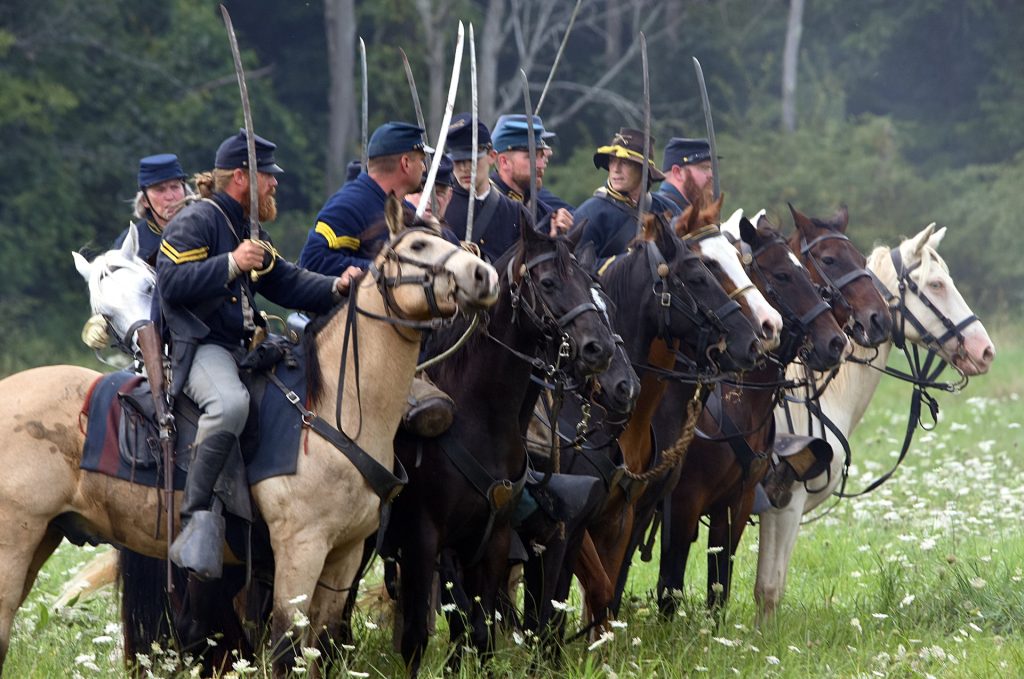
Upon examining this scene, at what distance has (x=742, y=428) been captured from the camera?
8875 millimetres

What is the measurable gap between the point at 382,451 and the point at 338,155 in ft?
77.4

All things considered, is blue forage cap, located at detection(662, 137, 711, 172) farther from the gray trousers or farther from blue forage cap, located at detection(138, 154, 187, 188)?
the gray trousers

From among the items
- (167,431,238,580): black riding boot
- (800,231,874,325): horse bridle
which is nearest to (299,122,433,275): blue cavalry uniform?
(167,431,238,580): black riding boot

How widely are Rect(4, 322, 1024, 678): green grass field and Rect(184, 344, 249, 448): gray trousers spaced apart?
991 mm

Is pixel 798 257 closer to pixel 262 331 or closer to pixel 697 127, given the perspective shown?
pixel 262 331

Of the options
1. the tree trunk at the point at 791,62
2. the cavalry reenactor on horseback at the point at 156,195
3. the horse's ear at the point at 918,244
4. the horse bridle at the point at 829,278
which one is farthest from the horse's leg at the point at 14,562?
the tree trunk at the point at 791,62

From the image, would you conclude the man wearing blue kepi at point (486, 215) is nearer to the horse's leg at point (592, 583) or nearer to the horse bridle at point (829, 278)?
the horse's leg at point (592, 583)

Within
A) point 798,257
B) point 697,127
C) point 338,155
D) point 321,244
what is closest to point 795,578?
point 798,257

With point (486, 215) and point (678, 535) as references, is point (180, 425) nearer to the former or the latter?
point (486, 215)

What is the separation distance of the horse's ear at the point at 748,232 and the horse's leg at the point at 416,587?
120 inches

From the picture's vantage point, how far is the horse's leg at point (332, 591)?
266 inches

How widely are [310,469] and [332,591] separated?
25.1 inches

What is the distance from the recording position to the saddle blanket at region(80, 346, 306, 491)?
6.58m

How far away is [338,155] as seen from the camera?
97.5ft
